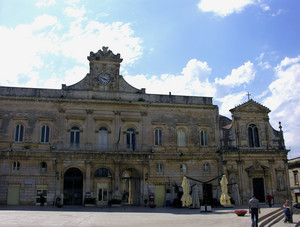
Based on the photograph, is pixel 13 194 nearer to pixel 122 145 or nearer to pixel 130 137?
pixel 122 145

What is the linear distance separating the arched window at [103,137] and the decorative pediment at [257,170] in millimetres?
14844

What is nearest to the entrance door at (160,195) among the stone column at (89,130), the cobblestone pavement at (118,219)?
the stone column at (89,130)

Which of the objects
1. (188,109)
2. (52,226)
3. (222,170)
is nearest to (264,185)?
(222,170)

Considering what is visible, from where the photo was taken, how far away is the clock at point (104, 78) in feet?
111

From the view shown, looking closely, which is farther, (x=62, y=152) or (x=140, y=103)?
(x=140, y=103)

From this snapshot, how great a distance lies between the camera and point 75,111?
3272 centimetres

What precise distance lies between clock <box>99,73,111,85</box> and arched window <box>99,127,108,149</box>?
4.77m

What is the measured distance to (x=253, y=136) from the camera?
35.9 metres

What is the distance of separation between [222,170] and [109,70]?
15.6 m

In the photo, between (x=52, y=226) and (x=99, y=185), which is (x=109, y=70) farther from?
(x=52, y=226)

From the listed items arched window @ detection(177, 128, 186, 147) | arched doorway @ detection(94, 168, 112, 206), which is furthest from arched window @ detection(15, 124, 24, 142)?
arched window @ detection(177, 128, 186, 147)

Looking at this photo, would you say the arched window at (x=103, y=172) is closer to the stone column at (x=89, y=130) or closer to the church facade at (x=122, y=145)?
the church facade at (x=122, y=145)

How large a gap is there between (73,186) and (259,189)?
1895cm

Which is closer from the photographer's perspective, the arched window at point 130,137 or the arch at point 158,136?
the arched window at point 130,137
